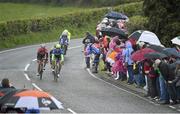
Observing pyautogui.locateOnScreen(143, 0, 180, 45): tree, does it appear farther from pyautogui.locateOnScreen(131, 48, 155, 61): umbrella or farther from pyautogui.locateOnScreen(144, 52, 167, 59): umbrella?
pyautogui.locateOnScreen(144, 52, 167, 59): umbrella

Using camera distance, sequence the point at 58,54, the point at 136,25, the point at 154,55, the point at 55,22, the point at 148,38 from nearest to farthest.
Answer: the point at 154,55 → the point at 148,38 → the point at 58,54 → the point at 136,25 → the point at 55,22

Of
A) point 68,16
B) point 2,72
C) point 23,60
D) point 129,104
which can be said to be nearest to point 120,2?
point 68,16

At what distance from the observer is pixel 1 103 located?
16609 mm

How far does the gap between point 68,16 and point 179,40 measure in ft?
115

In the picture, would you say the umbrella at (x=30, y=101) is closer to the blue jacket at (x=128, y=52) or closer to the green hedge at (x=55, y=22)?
the blue jacket at (x=128, y=52)

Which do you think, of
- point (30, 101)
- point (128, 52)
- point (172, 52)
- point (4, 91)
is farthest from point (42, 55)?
point (30, 101)

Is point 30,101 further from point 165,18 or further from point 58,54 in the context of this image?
point 165,18

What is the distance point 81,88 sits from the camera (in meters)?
27.4

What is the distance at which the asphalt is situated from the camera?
22297 mm

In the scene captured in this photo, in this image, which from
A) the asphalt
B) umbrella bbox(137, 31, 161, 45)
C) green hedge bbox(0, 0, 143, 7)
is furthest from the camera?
green hedge bbox(0, 0, 143, 7)

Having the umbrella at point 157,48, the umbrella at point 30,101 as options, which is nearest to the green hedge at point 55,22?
the umbrella at point 157,48

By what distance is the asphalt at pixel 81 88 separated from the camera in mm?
22297

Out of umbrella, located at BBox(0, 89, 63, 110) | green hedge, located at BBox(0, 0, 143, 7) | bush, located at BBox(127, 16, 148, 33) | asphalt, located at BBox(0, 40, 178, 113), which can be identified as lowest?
asphalt, located at BBox(0, 40, 178, 113)

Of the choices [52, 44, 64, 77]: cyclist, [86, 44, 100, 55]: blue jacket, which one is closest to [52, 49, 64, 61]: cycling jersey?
[52, 44, 64, 77]: cyclist
